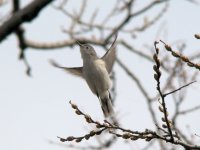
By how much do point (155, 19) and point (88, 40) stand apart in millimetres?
1023

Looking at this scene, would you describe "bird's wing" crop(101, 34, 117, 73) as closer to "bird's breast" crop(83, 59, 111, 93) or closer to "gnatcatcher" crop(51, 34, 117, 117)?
"gnatcatcher" crop(51, 34, 117, 117)

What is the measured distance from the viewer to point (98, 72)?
13.3 feet

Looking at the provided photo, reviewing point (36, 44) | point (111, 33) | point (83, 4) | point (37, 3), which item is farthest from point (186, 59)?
point (111, 33)

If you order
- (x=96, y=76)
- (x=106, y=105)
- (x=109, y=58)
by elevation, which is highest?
(x=109, y=58)

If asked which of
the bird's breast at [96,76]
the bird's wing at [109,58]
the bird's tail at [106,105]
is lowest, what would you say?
the bird's tail at [106,105]

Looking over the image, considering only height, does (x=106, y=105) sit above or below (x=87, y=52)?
below

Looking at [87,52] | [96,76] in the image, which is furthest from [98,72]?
Answer: [87,52]

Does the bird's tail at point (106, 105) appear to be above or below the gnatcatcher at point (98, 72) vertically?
below

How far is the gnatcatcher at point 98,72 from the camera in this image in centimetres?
406

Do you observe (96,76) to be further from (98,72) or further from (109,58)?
(109,58)

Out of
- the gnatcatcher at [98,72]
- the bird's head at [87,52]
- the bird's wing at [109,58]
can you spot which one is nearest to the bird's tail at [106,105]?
the gnatcatcher at [98,72]

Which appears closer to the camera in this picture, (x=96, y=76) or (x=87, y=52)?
(x=96, y=76)

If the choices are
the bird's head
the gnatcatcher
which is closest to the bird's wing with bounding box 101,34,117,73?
the gnatcatcher

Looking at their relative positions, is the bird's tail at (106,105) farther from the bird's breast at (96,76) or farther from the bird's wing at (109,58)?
the bird's wing at (109,58)
